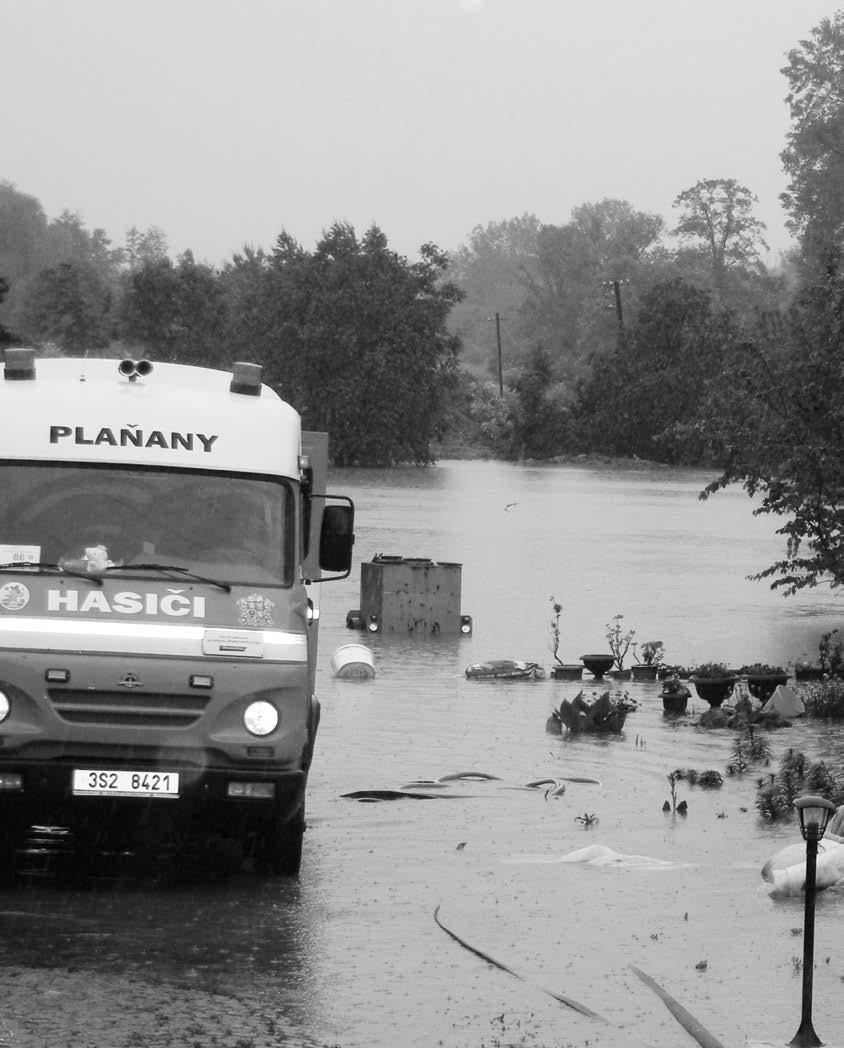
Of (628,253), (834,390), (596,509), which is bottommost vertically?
(596,509)

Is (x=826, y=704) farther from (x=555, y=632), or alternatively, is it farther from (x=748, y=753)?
(x=555, y=632)

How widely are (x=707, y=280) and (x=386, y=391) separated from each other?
172 ft

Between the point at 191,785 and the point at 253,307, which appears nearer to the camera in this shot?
the point at 191,785

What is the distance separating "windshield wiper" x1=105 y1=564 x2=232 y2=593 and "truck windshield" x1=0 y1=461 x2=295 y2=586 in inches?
0.4

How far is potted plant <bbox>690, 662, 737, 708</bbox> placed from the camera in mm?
17781

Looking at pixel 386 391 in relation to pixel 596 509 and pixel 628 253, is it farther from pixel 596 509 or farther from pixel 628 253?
pixel 628 253

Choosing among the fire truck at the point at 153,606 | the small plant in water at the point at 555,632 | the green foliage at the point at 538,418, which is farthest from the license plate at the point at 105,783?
the green foliage at the point at 538,418

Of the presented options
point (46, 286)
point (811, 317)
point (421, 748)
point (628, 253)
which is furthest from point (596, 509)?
point (628, 253)

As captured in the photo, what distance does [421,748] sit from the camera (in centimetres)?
1510

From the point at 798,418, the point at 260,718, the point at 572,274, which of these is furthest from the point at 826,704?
the point at 572,274

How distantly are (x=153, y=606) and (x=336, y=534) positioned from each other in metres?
1.37

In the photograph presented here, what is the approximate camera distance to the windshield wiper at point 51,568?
9.37m

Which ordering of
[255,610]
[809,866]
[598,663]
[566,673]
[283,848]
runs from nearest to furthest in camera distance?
[809,866], [255,610], [283,848], [598,663], [566,673]

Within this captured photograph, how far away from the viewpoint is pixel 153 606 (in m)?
9.23
